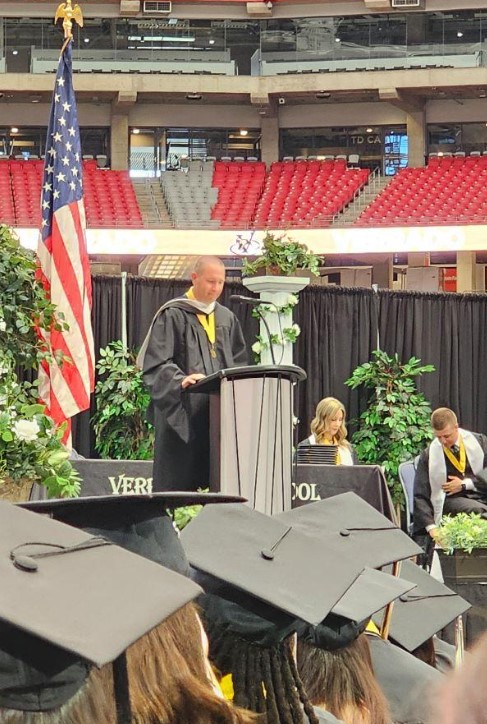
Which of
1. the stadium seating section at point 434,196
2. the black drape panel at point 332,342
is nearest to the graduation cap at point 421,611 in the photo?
the black drape panel at point 332,342

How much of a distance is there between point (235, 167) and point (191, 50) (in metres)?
2.06

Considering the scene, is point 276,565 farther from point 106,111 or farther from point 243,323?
point 106,111

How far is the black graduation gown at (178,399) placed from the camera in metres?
5.46

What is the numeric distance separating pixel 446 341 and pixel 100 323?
3.17 m

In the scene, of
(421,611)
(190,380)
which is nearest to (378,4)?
(190,380)

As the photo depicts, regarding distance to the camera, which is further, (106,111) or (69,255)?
(106,111)

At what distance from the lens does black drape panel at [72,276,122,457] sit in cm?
987

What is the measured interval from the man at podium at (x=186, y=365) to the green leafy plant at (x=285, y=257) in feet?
10.8

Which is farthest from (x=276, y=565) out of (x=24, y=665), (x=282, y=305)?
(x=282, y=305)

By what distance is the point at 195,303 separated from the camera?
568 cm

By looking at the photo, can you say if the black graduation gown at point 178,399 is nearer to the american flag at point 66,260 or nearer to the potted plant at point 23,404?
the potted plant at point 23,404

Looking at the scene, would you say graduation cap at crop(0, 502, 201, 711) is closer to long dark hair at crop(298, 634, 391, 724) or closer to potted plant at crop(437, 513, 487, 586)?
long dark hair at crop(298, 634, 391, 724)

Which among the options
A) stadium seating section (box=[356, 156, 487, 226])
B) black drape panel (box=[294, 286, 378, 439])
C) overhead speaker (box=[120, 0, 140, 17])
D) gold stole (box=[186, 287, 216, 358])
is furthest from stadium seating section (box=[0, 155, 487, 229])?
gold stole (box=[186, 287, 216, 358])

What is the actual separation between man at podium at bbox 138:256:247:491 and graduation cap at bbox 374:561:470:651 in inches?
70.0
